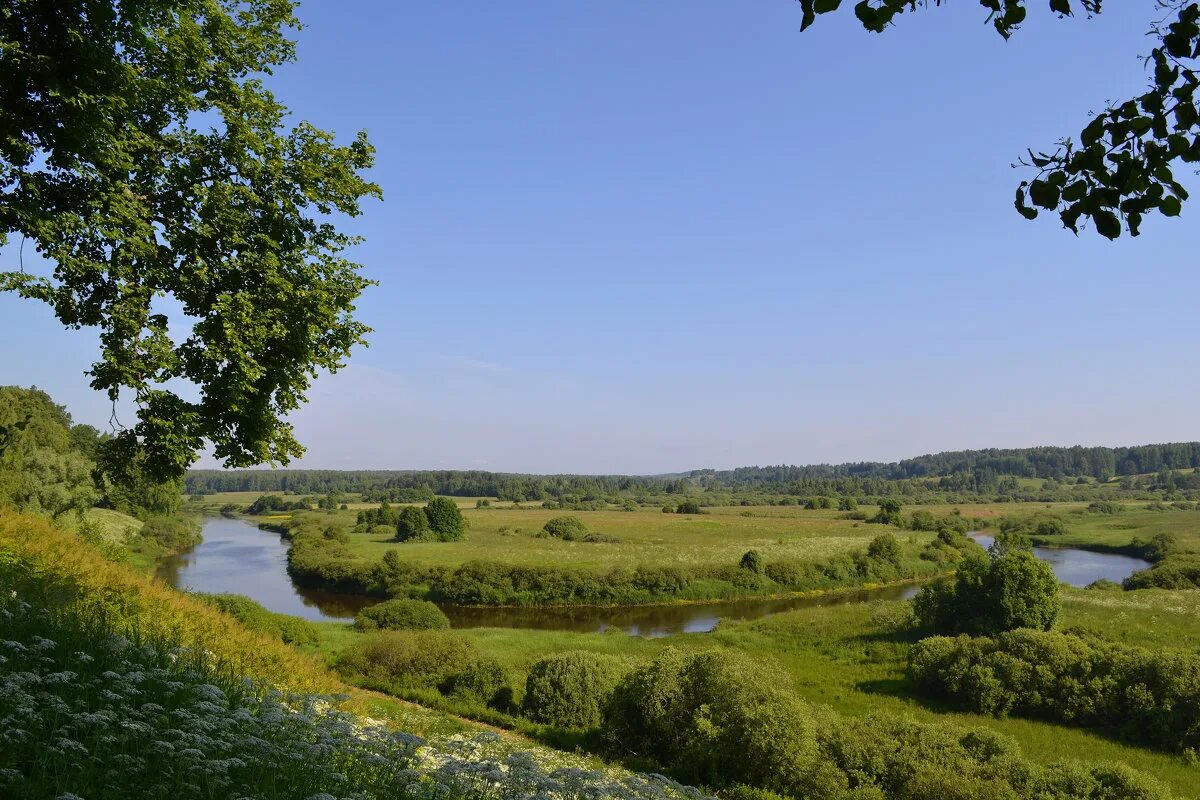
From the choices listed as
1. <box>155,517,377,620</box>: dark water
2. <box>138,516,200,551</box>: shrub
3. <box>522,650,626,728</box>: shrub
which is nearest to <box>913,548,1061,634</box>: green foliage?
<box>522,650,626,728</box>: shrub

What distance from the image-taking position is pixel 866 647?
35.2 meters

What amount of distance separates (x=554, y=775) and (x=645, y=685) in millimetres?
15289

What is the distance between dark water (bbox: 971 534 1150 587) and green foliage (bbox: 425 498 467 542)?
5917 centimetres

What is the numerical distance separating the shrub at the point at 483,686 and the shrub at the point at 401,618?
12.3m

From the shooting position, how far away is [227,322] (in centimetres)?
974

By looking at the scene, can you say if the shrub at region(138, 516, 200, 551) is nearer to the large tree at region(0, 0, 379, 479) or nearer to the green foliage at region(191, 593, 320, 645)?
the green foliage at region(191, 593, 320, 645)

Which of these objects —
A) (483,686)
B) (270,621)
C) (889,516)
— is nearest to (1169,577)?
(483,686)

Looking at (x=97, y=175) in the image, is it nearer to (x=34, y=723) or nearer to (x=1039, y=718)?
(x=34, y=723)

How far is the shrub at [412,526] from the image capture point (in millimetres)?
79569

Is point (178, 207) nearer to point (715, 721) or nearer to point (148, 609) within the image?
point (148, 609)

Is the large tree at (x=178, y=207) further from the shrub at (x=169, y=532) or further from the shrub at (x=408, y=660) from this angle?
the shrub at (x=169, y=532)

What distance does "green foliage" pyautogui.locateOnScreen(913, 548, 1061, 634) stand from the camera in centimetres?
3325

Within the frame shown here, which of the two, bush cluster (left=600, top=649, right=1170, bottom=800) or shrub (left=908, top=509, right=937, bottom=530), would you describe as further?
shrub (left=908, top=509, right=937, bottom=530)

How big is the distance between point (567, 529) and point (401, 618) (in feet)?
160
